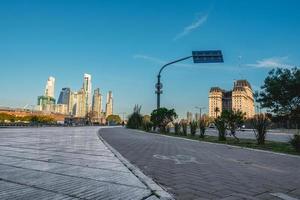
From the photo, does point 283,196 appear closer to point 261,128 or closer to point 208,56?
point 261,128

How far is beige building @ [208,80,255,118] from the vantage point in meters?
115

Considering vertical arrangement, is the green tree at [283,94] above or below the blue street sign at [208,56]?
below

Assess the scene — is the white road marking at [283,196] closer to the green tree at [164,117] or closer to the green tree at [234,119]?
the green tree at [234,119]

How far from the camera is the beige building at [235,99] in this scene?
11475 cm

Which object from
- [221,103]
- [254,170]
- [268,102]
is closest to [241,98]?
[221,103]

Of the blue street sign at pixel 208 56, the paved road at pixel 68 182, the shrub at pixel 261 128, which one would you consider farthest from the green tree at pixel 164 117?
the paved road at pixel 68 182

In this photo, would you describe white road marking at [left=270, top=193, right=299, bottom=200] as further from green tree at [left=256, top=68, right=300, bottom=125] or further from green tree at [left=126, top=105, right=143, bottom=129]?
green tree at [left=126, top=105, right=143, bottom=129]

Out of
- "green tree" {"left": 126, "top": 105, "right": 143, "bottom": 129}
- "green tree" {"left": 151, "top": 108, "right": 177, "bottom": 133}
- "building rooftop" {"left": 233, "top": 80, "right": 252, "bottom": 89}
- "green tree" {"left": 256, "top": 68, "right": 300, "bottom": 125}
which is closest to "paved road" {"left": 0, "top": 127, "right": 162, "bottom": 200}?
"green tree" {"left": 256, "top": 68, "right": 300, "bottom": 125}

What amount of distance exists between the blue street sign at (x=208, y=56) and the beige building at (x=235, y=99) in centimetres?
7756

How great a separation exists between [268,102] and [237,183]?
49.8ft

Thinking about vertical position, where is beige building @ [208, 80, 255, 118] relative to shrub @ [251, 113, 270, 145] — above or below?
above

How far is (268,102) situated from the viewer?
20875mm

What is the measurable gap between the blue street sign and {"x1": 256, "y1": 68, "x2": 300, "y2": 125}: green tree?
5.26 m

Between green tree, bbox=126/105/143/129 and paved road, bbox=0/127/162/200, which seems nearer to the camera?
paved road, bbox=0/127/162/200
